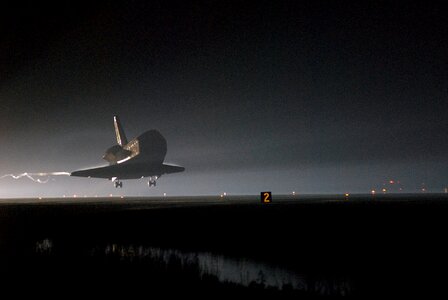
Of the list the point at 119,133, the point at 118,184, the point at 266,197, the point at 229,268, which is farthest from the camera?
the point at 119,133

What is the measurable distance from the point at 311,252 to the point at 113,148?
90.7 m

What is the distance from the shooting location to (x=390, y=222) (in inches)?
1089

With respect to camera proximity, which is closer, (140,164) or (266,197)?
(266,197)

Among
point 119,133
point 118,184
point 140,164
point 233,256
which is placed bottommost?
point 233,256

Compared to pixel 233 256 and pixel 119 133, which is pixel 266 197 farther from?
pixel 119 133

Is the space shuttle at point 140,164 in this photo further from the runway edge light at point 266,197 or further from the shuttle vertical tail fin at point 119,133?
the runway edge light at point 266,197

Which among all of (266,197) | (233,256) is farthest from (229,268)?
(266,197)

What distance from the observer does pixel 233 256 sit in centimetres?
1867

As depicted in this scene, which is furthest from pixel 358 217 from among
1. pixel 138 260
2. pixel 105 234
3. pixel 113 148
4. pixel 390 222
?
pixel 113 148

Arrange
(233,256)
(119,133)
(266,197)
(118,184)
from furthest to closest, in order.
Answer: (119,133) → (118,184) → (266,197) → (233,256)

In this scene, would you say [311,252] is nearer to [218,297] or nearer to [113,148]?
[218,297]

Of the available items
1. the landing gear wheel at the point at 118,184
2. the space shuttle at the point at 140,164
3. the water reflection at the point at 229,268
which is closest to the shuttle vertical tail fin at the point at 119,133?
the space shuttle at the point at 140,164

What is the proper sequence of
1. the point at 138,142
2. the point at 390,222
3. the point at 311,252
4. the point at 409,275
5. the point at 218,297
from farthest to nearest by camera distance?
the point at 138,142, the point at 390,222, the point at 311,252, the point at 409,275, the point at 218,297

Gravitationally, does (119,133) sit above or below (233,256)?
above
